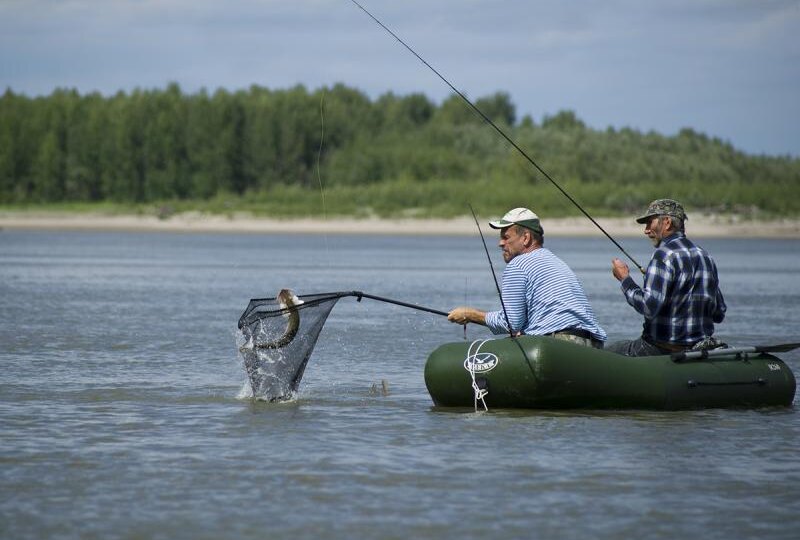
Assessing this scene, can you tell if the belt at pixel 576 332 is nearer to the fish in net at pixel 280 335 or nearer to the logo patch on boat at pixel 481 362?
the logo patch on boat at pixel 481 362

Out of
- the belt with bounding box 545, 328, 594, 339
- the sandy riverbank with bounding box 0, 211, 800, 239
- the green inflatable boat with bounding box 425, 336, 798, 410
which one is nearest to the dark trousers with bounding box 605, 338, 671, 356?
the green inflatable boat with bounding box 425, 336, 798, 410

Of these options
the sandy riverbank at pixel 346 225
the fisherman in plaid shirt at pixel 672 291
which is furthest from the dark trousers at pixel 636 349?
the sandy riverbank at pixel 346 225

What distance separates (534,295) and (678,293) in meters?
0.96

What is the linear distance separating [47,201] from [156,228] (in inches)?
582

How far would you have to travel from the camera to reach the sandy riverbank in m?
62.3

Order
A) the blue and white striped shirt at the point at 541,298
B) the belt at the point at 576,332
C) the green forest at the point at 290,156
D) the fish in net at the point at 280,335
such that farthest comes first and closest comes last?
the green forest at the point at 290,156
the fish in net at the point at 280,335
the belt at the point at 576,332
the blue and white striped shirt at the point at 541,298

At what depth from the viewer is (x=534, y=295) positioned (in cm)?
910

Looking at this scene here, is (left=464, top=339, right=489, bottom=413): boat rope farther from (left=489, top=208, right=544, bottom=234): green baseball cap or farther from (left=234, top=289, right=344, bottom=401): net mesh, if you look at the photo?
(left=234, top=289, right=344, bottom=401): net mesh

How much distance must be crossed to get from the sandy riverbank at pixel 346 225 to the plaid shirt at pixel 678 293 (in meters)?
50.9

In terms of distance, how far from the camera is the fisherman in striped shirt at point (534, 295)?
902 cm

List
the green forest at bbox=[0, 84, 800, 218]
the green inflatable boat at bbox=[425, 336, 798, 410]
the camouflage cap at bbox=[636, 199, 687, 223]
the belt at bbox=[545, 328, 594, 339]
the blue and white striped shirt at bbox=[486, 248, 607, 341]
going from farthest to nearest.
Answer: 1. the green forest at bbox=[0, 84, 800, 218]
2. the camouflage cap at bbox=[636, 199, 687, 223]
3. the belt at bbox=[545, 328, 594, 339]
4. the blue and white striped shirt at bbox=[486, 248, 607, 341]
5. the green inflatable boat at bbox=[425, 336, 798, 410]

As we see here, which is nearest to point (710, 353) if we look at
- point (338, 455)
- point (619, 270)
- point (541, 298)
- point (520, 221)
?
point (619, 270)

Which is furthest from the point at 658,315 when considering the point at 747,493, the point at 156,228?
the point at 156,228

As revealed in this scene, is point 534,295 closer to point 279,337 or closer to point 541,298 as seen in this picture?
point 541,298
